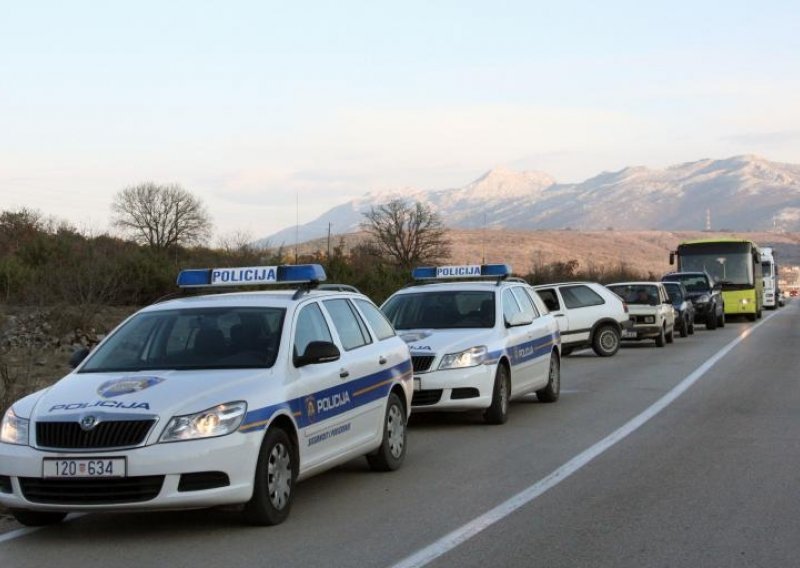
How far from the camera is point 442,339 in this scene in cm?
1256

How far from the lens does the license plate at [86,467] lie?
22.2 feet

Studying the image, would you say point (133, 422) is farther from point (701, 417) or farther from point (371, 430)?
point (701, 417)

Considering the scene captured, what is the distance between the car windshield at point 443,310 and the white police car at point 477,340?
10 mm

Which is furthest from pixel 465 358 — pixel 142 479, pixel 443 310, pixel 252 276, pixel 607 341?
pixel 607 341

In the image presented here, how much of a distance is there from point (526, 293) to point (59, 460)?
886 centimetres

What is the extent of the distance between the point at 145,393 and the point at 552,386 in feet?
28.0

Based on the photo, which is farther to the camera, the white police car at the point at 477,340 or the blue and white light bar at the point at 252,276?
the white police car at the point at 477,340

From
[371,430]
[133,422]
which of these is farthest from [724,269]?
[133,422]

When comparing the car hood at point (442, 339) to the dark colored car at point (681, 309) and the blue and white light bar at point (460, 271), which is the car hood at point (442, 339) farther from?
the dark colored car at point (681, 309)

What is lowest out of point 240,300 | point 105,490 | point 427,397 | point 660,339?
point 660,339

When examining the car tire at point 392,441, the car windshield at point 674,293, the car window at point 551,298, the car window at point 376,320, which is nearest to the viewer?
the car tire at point 392,441

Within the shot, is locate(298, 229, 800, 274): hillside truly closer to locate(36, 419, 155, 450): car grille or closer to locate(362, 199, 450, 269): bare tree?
locate(362, 199, 450, 269): bare tree

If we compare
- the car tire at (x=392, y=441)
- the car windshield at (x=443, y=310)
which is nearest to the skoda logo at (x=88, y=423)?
the car tire at (x=392, y=441)

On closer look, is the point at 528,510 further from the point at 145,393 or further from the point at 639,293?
the point at 639,293
